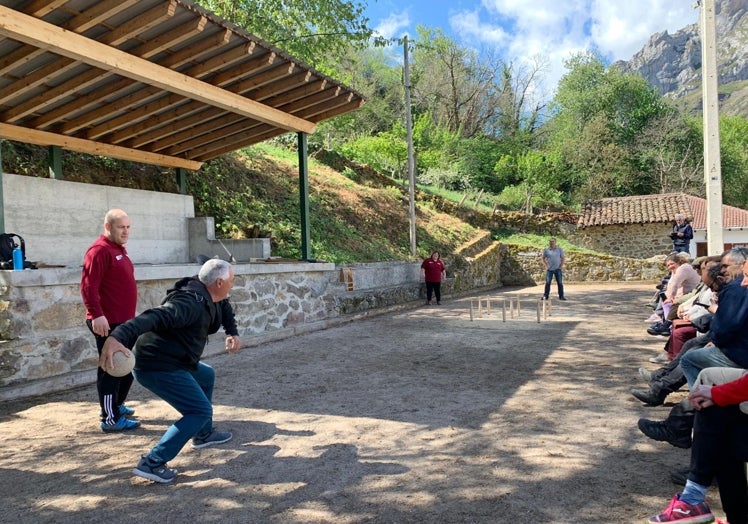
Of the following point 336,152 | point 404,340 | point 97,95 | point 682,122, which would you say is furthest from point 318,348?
point 682,122

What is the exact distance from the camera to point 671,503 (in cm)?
262

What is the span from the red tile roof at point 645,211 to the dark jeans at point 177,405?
81.1 ft

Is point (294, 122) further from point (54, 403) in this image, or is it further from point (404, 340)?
point (54, 403)

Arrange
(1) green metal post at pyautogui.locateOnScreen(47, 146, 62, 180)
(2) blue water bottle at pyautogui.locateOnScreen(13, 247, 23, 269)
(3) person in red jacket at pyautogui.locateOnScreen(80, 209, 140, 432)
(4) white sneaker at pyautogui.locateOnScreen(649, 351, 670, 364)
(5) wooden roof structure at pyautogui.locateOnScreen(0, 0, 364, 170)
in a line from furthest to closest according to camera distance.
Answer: (1) green metal post at pyautogui.locateOnScreen(47, 146, 62, 180), (4) white sneaker at pyautogui.locateOnScreen(649, 351, 670, 364), (5) wooden roof structure at pyautogui.locateOnScreen(0, 0, 364, 170), (2) blue water bottle at pyautogui.locateOnScreen(13, 247, 23, 269), (3) person in red jacket at pyautogui.locateOnScreen(80, 209, 140, 432)

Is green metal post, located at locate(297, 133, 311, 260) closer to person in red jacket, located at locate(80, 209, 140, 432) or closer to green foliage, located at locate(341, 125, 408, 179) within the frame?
person in red jacket, located at locate(80, 209, 140, 432)

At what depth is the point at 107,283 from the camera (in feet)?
14.2

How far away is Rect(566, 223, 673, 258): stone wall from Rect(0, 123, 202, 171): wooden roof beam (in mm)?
20397

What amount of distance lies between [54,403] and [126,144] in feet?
20.5

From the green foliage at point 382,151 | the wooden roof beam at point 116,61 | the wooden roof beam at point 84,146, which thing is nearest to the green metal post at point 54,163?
the wooden roof beam at point 84,146

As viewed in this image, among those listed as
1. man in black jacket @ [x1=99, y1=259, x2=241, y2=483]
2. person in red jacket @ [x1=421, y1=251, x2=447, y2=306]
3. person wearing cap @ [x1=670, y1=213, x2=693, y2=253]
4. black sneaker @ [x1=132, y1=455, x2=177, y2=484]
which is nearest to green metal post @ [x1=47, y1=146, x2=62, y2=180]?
man in black jacket @ [x1=99, y1=259, x2=241, y2=483]

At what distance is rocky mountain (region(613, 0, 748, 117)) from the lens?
5162 inches

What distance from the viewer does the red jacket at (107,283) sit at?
4160 millimetres

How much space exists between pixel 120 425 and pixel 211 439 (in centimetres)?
95

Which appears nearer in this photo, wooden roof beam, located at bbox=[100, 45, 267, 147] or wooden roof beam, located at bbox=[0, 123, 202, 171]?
wooden roof beam, located at bbox=[100, 45, 267, 147]
